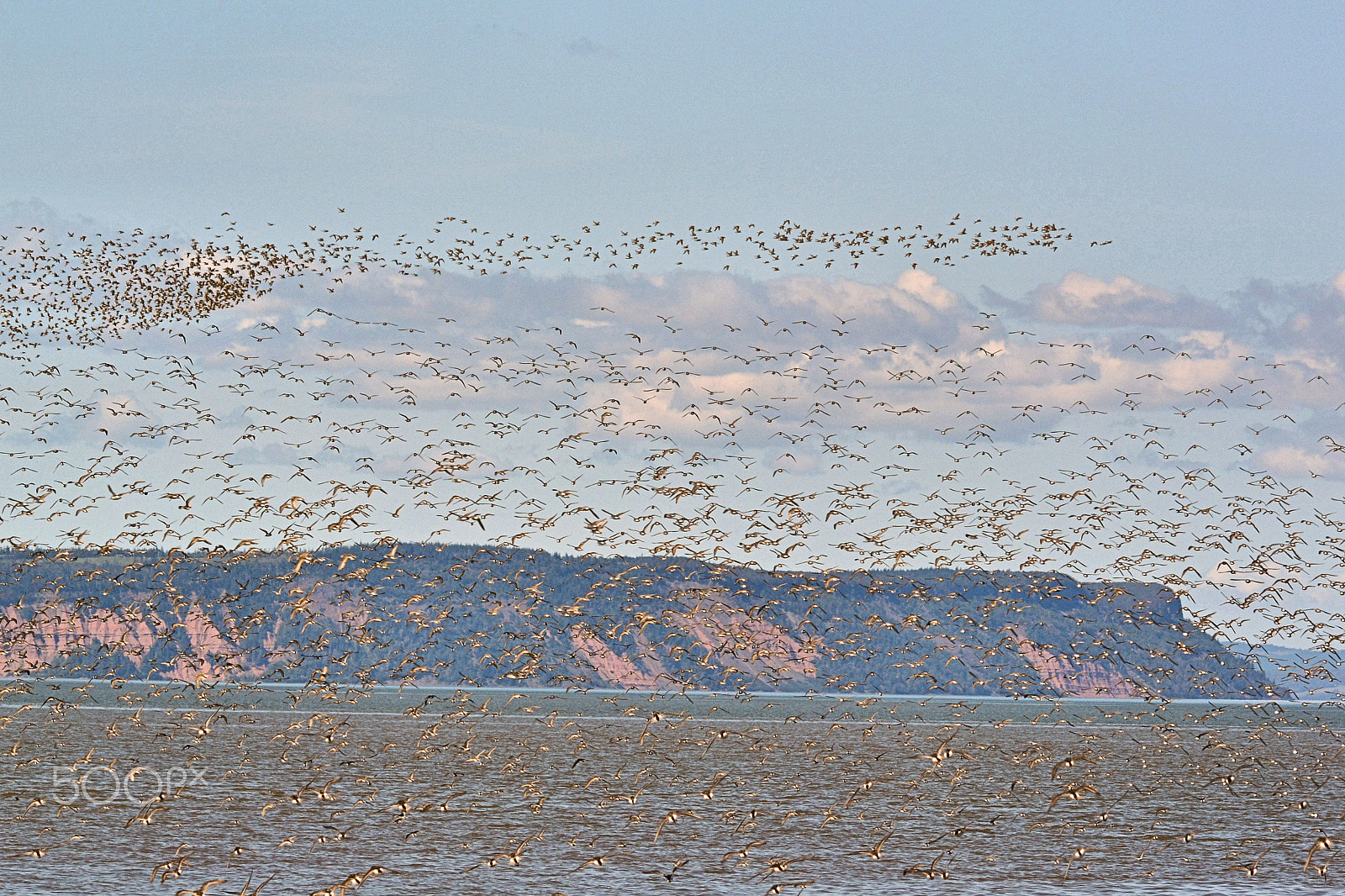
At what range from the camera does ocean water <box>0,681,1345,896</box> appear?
5231cm

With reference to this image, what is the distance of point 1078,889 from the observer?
5147cm

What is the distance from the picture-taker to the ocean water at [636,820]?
52.3 meters

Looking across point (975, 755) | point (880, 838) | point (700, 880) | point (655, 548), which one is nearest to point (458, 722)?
point (975, 755)

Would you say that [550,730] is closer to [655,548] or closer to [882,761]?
[882,761]

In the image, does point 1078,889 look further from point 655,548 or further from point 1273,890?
point 655,548

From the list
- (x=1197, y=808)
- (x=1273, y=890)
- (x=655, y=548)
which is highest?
(x=655, y=548)

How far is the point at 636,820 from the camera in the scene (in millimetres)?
70500

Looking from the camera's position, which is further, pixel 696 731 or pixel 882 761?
pixel 696 731

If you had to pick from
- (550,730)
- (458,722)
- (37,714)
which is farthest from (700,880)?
(37,714)

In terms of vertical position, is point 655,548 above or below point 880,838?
above

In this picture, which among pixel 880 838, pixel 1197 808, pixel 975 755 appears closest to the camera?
pixel 880 838

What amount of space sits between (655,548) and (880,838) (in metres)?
22.8

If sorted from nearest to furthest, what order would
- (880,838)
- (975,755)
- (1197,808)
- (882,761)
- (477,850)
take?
(477,850)
(880,838)
(1197,808)
(882,761)
(975,755)

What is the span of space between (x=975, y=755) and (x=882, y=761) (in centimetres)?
1321
